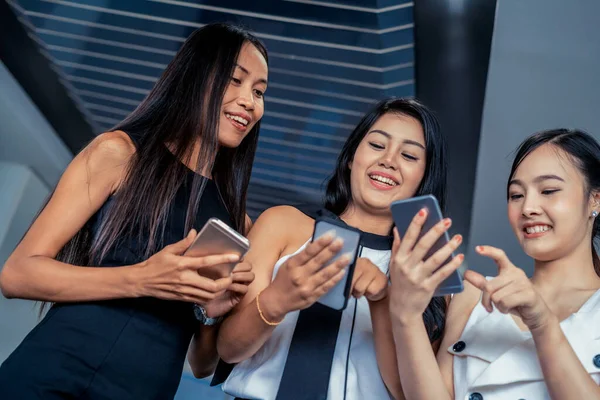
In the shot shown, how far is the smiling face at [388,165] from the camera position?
195cm

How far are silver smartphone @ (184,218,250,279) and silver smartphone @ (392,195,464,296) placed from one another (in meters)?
0.33

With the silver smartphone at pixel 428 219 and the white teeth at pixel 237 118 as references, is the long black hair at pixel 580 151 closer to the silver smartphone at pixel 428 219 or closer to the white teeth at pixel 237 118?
the silver smartphone at pixel 428 219

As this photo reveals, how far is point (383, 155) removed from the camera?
6.49 feet

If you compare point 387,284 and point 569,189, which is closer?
point 387,284

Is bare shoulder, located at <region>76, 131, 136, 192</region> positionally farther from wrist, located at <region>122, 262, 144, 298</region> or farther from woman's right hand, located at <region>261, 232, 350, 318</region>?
woman's right hand, located at <region>261, 232, 350, 318</region>

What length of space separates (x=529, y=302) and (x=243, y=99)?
1.01m

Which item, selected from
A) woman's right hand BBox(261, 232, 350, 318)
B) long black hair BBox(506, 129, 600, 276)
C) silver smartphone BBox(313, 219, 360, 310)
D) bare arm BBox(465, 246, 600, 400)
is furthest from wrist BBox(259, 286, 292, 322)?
long black hair BBox(506, 129, 600, 276)

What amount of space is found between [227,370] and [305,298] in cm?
46

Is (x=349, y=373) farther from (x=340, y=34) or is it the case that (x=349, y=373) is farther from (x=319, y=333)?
(x=340, y=34)

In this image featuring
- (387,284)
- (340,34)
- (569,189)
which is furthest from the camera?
(340,34)

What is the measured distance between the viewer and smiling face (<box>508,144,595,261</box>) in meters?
1.77

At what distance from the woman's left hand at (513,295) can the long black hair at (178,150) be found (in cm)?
77

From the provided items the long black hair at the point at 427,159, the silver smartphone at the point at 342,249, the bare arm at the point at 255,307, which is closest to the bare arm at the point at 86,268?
the bare arm at the point at 255,307

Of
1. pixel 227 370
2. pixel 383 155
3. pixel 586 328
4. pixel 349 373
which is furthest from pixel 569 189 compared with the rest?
pixel 227 370
